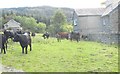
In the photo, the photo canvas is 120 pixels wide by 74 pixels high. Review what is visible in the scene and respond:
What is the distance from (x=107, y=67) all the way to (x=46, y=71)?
2.80m

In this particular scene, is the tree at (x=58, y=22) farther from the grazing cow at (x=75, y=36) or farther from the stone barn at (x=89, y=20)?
the grazing cow at (x=75, y=36)

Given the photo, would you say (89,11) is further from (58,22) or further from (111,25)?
(58,22)

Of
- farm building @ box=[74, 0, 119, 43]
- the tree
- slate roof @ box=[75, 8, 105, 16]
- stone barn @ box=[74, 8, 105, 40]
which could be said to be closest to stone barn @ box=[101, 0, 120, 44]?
farm building @ box=[74, 0, 119, 43]

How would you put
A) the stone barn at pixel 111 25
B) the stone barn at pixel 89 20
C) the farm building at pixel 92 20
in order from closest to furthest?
1. the stone barn at pixel 111 25
2. the farm building at pixel 92 20
3. the stone barn at pixel 89 20

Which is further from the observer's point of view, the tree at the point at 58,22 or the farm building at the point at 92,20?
the tree at the point at 58,22

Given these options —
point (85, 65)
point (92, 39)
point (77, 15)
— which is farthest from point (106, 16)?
point (85, 65)

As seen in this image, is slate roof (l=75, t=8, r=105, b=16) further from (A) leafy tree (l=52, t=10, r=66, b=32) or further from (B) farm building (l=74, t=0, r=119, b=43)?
(A) leafy tree (l=52, t=10, r=66, b=32)

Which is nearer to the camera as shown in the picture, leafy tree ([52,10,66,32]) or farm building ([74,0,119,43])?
farm building ([74,0,119,43])

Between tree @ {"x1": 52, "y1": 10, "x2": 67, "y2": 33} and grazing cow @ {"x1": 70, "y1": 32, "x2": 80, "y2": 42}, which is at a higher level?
tree @ {"x1": 52, "y1": 10, "x2": 67, "y2": 33}

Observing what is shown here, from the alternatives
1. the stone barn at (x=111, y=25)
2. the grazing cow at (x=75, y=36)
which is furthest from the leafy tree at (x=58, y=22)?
the grazing cow at (x=75, y=36)

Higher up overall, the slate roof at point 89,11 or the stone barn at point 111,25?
the slate roof at point 89,11

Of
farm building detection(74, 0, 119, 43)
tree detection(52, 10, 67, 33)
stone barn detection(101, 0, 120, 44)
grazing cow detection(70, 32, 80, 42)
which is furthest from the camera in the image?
tree detection(52, 10, 67, 33)

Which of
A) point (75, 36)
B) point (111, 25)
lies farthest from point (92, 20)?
point (75, 36)

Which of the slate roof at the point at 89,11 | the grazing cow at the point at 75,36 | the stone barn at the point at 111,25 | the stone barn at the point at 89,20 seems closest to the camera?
the stone barn at the point at 111,25
